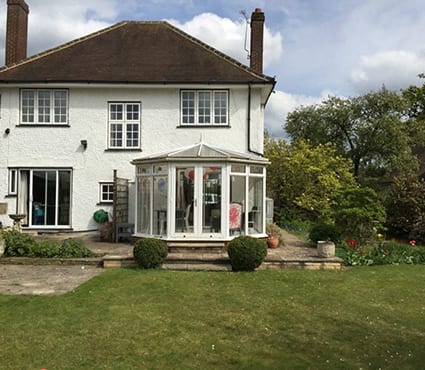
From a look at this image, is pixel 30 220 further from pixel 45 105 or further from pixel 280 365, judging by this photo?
pixel 280 365

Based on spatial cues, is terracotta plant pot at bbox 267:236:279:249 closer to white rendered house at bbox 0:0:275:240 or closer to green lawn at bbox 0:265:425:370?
green lawn at bbox 0:265:425:370

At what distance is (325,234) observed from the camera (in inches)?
563

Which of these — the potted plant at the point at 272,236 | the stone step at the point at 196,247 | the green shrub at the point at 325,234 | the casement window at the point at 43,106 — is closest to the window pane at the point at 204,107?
the potted plant at the point at 272,236

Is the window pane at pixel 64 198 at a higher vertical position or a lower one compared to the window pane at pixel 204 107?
lower

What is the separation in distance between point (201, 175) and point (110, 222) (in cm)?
467

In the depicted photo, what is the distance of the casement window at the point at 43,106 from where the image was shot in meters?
16.7

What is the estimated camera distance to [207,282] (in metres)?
9.34

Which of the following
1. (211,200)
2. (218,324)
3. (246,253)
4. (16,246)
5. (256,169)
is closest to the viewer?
(218,324)

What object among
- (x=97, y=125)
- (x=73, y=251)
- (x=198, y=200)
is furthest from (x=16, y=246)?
(x=97, y=125)

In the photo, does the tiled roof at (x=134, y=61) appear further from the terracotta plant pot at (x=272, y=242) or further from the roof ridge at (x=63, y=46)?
the terracotta plant pot at (x=272, y=242)

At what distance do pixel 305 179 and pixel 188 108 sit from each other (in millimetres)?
Result: 8767

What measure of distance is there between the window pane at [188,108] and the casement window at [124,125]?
1.80m

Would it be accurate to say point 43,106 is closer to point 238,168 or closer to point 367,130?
point 238,168

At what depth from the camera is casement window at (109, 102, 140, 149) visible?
55.2 feet
